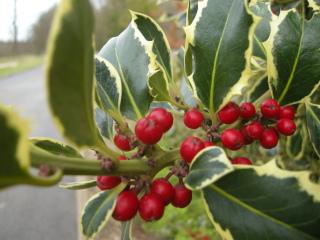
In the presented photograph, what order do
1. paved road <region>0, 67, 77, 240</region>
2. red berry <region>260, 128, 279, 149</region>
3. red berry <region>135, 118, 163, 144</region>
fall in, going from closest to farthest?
red berry <region>135, 118, 163, 144</region> < red berry <region>260, 128, 279, 149</region> < paved road <region>0, 67, 77, 240</region>

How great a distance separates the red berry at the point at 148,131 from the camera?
2.41 ft

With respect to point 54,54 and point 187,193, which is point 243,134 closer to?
point 187,193

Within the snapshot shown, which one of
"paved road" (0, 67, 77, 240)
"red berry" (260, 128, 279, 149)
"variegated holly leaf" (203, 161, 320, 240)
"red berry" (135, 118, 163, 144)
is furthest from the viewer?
"paved road" (0, 67, 77, 240)

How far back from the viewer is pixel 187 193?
758 mm

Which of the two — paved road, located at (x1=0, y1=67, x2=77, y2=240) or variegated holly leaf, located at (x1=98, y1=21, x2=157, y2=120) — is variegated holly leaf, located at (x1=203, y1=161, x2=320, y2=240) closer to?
variegated holly leaf, located at (x1=98, y1=21, x2=157, y2=120)

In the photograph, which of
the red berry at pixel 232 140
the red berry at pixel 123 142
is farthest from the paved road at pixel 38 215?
the red berry at pixel 232 140

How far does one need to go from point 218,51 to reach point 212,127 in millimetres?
146

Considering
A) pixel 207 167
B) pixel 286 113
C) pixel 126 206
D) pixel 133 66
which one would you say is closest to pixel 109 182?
pixel 126 206

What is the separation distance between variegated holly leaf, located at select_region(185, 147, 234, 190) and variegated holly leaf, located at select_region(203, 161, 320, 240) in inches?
2.0

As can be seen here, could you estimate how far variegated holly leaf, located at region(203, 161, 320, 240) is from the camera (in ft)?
2.08

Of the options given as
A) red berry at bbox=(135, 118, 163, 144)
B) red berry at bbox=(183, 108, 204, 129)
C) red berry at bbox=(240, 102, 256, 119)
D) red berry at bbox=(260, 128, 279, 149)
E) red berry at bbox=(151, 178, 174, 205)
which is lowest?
red berry at bbox=(151, 178, 174, 205)

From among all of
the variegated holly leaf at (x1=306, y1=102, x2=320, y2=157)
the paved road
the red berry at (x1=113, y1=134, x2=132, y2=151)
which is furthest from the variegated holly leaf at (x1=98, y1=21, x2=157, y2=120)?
the paved road

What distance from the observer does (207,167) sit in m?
0.66

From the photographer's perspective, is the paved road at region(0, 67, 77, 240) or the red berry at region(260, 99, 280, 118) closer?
the red berry at region(260, 99, 280, 118)
